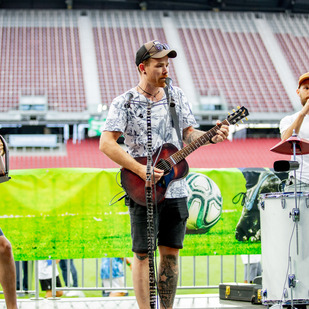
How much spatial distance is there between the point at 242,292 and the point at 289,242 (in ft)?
4.68

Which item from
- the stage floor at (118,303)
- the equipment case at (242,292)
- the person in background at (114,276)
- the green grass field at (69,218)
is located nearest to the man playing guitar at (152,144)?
the stage floor at (118,303)

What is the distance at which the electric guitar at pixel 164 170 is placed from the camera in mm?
3523

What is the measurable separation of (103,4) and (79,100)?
26.9 ft

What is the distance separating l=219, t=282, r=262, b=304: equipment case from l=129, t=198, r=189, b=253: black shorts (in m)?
2.10

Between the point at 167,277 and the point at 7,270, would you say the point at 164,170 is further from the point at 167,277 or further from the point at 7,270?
the point at 7,270

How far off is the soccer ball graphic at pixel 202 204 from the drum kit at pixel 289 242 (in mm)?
1581

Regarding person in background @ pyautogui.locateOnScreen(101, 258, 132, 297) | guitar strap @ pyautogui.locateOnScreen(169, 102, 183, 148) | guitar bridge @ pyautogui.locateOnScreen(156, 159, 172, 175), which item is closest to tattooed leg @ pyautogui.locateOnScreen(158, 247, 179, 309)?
guitar bridge @ pyautogui.locateOnScreen(156, 159, 172, 175)

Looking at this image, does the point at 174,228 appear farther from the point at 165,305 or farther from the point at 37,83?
the point at 37,83

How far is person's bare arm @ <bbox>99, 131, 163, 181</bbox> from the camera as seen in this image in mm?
3473

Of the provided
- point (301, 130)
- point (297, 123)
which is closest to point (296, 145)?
point (297, 123)

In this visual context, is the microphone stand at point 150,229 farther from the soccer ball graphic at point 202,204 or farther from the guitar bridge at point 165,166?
the soccer ball graphic at point 202,204

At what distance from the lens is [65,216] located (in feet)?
19.3

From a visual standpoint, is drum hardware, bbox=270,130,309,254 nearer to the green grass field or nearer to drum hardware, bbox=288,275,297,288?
drum hardware, bbox=288,275,297,288

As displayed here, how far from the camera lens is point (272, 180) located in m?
6.22
